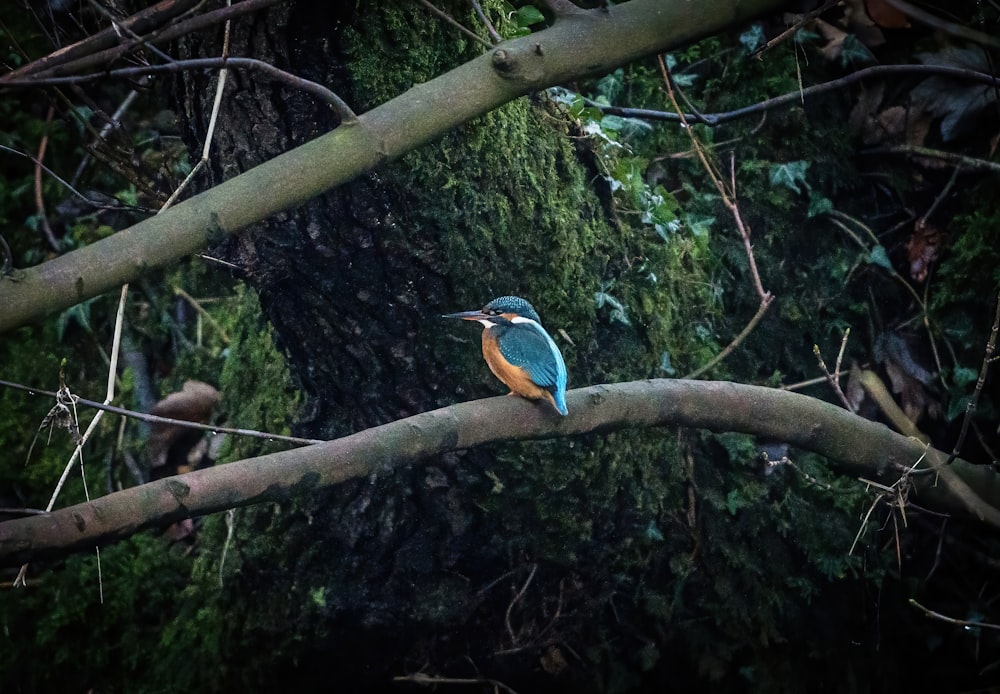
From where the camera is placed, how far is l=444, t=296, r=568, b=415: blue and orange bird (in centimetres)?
270

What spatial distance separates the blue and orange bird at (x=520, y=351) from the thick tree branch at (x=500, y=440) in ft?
0.21

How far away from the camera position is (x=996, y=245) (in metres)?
3.61

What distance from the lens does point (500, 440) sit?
2.64 metres

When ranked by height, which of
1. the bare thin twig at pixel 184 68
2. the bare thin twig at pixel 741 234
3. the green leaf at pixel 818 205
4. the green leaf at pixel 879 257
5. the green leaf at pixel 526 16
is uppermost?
the bare thin twig at pixel 184 68

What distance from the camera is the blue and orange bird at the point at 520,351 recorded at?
2.70 metres

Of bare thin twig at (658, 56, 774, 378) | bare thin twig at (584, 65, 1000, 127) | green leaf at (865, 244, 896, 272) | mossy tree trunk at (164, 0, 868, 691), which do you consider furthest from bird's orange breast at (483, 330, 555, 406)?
green leaf at (865, 244, 896, 272)

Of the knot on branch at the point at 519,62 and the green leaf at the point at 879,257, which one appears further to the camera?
the green leaf at the point at 879,257

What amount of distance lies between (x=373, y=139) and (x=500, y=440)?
979mm

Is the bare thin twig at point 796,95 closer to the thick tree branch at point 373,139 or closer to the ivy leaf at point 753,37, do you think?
the thick tree branch at point 373,139

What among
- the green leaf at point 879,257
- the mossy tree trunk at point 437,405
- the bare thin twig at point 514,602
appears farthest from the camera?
the green leaf at point 879,257

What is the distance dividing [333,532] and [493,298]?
1.06 m

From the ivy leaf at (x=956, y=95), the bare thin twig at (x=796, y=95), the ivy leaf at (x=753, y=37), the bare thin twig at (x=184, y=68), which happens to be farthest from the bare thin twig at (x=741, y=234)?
the bare thin twig at (x=184, y=68)

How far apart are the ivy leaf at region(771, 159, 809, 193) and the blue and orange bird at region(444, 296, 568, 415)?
1.55 m

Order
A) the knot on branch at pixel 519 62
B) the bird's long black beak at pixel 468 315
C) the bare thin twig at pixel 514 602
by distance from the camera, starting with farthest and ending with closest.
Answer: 1. the bare thin twig at pixel 514 602
2. the bird's long black beak at pixel 468 315
3. the knot on branch at pixel 519 62
